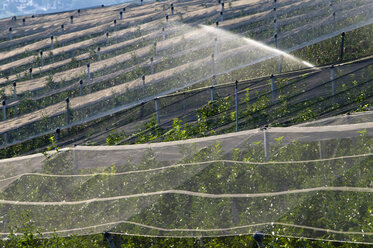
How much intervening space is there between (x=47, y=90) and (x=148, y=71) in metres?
3.43

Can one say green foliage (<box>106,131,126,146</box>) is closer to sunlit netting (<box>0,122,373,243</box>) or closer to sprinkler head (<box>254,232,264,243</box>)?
sunlit netting (<box>0,122,373,243</box>)

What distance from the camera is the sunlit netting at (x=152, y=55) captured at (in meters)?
15.2

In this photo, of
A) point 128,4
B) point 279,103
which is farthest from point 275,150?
point 128,4

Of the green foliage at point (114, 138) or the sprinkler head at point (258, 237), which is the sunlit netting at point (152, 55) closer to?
the green foliage at point (114, 138)

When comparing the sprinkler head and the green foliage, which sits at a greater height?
→ the sprinkler head

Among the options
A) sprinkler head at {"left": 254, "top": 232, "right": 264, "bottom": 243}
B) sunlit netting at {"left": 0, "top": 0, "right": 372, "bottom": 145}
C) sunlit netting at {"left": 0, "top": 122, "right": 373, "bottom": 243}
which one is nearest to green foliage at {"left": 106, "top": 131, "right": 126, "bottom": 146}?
sunlit netting at {"left": 0, "top": 0, "right": 372, "bottom": 145}

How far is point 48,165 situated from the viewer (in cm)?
771

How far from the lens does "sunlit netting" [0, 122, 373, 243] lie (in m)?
5.62

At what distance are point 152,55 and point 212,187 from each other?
13.3 m

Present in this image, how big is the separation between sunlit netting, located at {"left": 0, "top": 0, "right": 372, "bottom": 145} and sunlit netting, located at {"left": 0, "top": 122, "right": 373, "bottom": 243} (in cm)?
699

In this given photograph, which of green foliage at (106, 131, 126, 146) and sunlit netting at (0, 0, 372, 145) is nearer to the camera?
green foliage at (106, 131, 126, 146)

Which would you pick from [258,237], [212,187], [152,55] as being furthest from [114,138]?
[152,55]

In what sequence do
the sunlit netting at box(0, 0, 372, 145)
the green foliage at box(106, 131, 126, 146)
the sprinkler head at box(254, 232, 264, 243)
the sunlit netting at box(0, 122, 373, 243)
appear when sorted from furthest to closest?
the sunlit netting at box(0, 0, 372, 145), the green foliage at box(106, 131, 126, 146), the sunlit netting at box(0, 122, 373, 243), the sprinkler head at box(254, 232, 264, 243)

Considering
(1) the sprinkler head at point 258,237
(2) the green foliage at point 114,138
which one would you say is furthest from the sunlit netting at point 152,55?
(1) the sprinkler head at point 258,237
